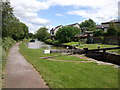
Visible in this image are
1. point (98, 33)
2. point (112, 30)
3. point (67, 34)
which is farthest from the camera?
point (67, 34)

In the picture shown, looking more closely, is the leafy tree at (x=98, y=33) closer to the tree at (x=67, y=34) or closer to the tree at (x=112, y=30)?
the tree at (x=112, y=30)

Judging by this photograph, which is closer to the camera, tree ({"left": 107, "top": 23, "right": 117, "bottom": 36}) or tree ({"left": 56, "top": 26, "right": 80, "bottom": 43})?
tree ({"left": 107, "top": 23, "right": 117, "bottom": 36})

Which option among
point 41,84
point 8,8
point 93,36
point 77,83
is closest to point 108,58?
point 77,83

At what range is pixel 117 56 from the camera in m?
14.0

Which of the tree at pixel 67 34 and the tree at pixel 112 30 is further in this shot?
the tree at pixel 67 34

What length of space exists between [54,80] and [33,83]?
1.15m

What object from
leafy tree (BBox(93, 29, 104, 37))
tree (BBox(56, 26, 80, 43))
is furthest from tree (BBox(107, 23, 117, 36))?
tree (BBox(56, 26, 80, 43))

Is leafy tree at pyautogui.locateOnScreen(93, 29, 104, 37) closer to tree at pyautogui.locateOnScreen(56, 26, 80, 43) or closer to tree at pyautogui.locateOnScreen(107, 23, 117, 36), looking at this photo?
tree at pyautogui.locateOnScreen(107, 23, 117, 36)

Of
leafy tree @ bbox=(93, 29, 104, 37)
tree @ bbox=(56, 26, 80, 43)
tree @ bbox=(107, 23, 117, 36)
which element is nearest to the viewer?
tree @ bbox=(107, 23, 117, 36)

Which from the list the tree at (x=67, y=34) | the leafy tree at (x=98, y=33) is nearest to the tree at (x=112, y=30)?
the leafy tree at (x=98, y=33)

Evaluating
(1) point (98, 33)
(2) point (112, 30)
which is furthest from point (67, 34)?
(2) point (112, 30)

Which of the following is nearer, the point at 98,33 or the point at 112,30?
the point at 112,30

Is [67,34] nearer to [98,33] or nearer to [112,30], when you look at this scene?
[98,33]

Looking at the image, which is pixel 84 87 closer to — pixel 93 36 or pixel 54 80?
pixel 54 80
